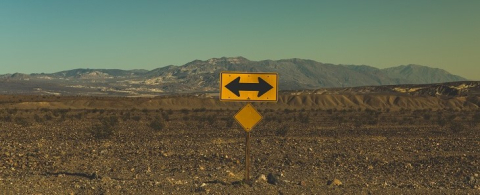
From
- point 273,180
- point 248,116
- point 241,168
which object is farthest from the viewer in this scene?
point 241,168

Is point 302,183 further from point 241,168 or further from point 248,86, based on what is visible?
point 241,168

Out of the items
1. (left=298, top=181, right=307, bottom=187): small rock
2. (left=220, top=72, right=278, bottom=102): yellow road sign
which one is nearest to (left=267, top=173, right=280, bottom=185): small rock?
(left=298, top=181, right=307, bottom=187): small rock

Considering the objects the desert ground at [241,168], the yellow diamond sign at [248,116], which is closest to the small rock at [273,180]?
the desert ground at [241,168]

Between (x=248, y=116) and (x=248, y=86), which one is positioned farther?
(x=248, y=116)

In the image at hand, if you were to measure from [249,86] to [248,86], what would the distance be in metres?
0.02

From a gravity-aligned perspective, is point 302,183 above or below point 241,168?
above

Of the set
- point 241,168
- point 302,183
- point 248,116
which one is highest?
point 248,116

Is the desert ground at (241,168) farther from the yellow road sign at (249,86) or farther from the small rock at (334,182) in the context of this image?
the yellow road sign at (249,86)

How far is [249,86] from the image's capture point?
41.9ft

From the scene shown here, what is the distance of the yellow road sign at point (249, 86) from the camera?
12.7m

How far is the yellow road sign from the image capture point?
12695 mm

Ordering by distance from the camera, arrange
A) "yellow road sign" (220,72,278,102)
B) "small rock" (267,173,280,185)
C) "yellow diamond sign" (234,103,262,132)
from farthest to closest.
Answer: "small rock" (267,173,280,185), "yellow diamond sign" (234,103,262,132), "yellow road sign" (220,72,278,102)

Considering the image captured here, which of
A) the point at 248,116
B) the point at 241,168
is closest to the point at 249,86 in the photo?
the point at 248,116

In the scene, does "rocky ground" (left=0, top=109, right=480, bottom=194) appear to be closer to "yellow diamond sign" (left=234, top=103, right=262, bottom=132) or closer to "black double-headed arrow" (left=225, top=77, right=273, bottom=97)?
"yellow diamond sign" (left=234, top=103, right=262, bottom=132)
